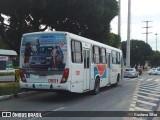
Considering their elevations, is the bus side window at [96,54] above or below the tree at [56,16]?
below

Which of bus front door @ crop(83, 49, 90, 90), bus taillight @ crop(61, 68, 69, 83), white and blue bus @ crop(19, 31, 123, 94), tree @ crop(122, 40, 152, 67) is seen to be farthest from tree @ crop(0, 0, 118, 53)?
tree @ crop(122, 40, 152, 67)

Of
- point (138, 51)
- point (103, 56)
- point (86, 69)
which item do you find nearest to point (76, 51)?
point (86, 69)

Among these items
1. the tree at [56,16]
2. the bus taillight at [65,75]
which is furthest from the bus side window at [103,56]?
the bus taillight at [65,75]

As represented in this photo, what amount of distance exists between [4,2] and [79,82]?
7.66 metres

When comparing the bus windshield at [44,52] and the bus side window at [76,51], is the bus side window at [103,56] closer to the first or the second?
the bus side window at [76,51]

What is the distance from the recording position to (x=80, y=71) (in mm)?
17266

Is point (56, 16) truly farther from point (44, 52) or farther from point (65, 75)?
point (65, 75)

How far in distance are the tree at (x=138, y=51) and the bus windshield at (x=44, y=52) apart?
81515 mm

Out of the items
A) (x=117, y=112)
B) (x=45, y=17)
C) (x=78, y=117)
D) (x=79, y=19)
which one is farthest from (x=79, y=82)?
(x=79, y=19)

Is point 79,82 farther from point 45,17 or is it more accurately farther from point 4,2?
point 45,17

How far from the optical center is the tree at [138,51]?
98.1 m

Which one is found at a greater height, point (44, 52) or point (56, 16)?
point (56, 16)

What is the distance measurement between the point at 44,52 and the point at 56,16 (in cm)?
1118

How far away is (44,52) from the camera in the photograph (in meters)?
16.3
